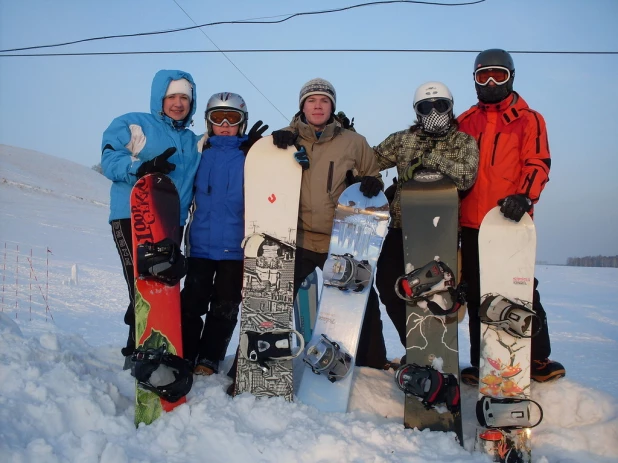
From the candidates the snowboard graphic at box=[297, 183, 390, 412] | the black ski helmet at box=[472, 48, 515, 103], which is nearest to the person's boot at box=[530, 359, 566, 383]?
the snowboard graphic at box=[297, 183, 390, 412]

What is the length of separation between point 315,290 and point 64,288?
6.09 metres

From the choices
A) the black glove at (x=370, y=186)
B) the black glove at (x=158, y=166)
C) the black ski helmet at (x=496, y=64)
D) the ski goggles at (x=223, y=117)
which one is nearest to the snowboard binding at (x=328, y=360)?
the black glove at (x=370, y=186)

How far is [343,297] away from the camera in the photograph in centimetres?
317

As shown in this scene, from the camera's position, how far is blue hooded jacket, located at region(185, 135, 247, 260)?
321 cm

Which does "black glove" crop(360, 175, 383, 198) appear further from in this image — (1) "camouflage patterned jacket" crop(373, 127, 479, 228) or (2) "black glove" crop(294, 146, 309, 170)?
(2) "black glove" crop(294, 146, 309, 170)

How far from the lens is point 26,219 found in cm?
A: 1727

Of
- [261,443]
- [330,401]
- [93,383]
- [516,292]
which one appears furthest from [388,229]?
[93,383]

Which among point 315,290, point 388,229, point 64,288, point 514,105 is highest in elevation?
point 514,105

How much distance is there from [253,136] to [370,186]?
0.91 metres

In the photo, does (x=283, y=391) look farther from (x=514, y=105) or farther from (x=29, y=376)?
(x=514, y=105)

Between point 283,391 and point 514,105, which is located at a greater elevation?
point 514,105

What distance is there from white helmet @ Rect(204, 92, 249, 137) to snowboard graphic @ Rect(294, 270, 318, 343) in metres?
1.43

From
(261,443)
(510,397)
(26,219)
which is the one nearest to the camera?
(261,443)

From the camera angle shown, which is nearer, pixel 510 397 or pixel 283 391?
pixel 510 397
